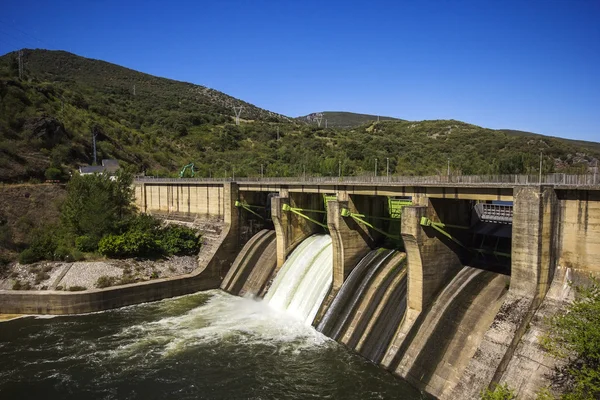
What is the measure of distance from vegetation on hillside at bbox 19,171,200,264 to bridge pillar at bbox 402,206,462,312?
2276 cm

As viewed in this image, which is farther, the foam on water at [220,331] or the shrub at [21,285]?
the shrub at [21,285]

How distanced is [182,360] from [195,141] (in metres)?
86.6

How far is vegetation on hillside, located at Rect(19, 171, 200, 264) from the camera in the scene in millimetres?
34719

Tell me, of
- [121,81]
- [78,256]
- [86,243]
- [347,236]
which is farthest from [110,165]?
[121,81]

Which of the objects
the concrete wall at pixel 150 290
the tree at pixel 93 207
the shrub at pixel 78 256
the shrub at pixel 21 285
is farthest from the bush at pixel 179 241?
the shrub at pixel 21 285

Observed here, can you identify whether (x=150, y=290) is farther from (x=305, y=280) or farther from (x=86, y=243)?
(x=305, y=280)

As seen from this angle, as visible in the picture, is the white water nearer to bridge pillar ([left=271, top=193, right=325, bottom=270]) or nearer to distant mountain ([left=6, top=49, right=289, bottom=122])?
bridge pillar ([left=271, top=193, right=325, bottom=270])

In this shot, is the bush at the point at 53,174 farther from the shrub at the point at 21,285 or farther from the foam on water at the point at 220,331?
the foam on water at the point at 220,331

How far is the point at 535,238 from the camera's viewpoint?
16469 millimetres

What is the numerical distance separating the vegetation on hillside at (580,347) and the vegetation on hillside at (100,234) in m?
30.2

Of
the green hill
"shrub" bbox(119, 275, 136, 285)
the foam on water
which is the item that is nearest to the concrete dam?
the foam on water

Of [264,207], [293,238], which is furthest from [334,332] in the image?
[264,207]

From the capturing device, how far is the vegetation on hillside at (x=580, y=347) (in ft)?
40.9

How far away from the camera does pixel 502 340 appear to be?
53.5 ft
